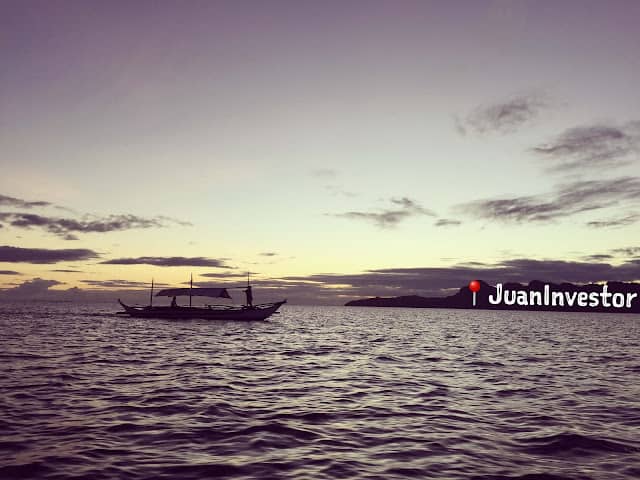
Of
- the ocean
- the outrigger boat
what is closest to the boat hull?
the outrigger boat

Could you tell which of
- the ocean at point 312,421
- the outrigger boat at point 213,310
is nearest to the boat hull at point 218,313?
the outrigger boat at point 213,310

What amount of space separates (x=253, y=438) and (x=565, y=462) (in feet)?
24.8

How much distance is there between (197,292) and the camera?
88.1m

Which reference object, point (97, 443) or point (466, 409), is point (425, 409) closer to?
point (466, 409)

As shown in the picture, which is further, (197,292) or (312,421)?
(197,292)

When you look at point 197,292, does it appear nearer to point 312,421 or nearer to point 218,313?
point 218,313

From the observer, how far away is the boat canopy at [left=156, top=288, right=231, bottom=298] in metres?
86.2

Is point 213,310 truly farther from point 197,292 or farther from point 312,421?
point 312,421

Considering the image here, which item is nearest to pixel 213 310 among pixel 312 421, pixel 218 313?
pixel 218 313

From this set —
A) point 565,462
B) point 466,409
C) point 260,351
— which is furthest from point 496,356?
point 565,462

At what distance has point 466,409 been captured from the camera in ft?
56.3

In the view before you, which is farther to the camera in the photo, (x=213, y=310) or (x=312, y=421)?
(x=213, y=310)

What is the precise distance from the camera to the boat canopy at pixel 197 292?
86.2 metres

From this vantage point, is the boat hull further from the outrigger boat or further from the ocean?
the ocean
